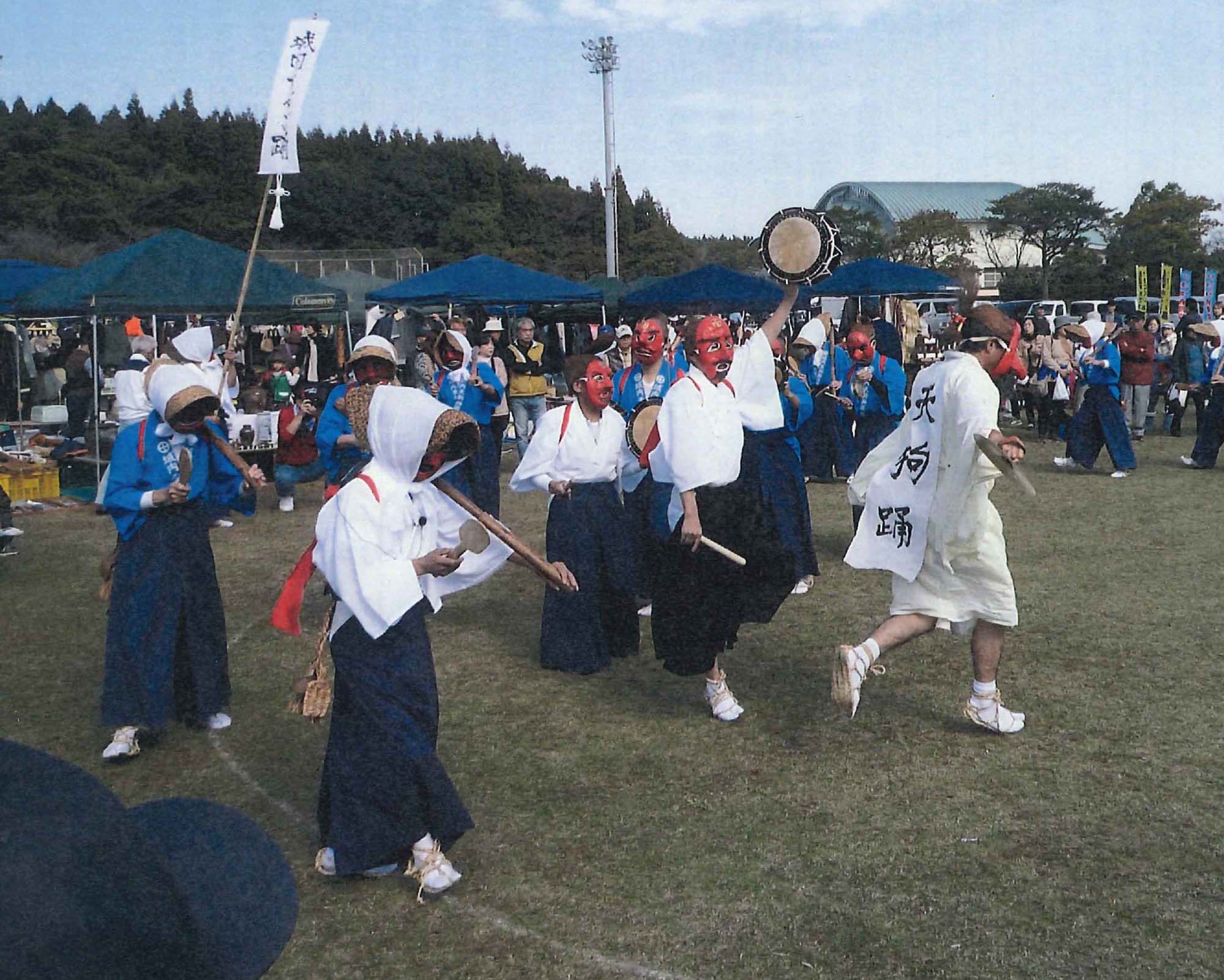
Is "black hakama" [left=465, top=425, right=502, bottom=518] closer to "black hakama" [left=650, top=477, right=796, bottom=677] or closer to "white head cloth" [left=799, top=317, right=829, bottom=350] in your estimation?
"white head cloth" [left=799, top=317, right=829, bottom=350]

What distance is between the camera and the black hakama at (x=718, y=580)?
5098 millimetres

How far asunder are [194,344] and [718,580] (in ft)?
9.25

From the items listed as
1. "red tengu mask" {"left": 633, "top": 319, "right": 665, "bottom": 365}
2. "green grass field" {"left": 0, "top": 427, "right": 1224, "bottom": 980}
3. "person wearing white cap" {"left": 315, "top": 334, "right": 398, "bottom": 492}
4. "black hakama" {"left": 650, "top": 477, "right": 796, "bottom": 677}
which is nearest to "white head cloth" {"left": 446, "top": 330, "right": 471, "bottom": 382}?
→ "person wearing white cap" {"left": 315, "top": 334, "right": 398, "bottom": 492}

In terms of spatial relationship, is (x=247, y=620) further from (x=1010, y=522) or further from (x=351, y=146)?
(x=351, y=146)

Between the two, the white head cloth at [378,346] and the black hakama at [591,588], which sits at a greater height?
the white head cloth at [378,346]

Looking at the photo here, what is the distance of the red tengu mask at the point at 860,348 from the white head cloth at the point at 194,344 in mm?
5037

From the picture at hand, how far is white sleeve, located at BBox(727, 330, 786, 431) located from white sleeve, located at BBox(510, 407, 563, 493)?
0.99m

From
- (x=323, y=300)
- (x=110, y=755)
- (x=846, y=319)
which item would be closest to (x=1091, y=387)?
(x=846, y=319)

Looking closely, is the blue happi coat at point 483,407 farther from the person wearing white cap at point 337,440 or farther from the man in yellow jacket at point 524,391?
the man in yellow jacket at point 524,391

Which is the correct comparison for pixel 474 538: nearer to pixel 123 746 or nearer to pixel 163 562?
pixel 163 562

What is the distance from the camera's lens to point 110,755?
16.1 feet

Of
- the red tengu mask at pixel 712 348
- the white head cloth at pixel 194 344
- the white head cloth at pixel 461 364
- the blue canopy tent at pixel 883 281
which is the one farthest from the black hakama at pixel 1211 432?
the white head cloth at pixel 194 344

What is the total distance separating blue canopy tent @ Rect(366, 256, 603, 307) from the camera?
15.1 metres

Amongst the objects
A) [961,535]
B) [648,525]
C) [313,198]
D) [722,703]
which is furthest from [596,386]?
[313,198]
